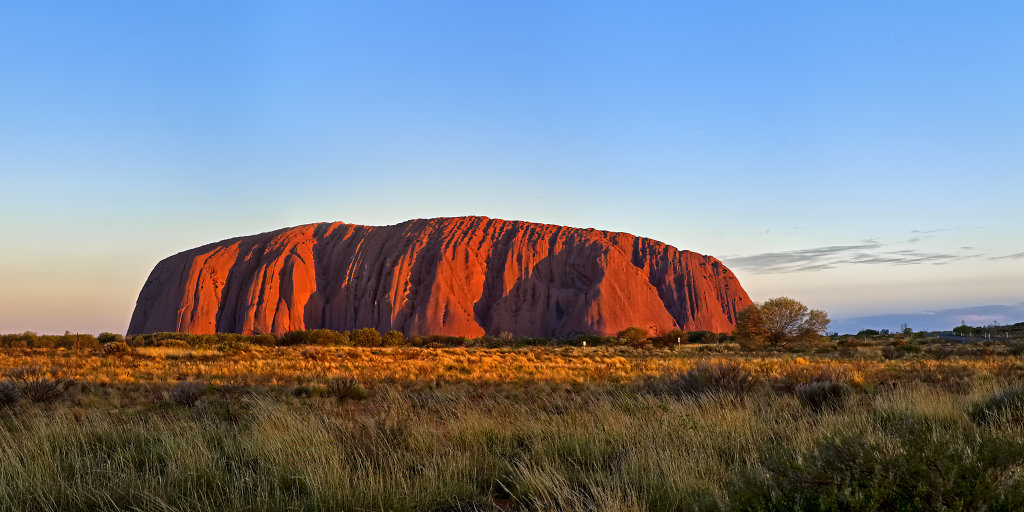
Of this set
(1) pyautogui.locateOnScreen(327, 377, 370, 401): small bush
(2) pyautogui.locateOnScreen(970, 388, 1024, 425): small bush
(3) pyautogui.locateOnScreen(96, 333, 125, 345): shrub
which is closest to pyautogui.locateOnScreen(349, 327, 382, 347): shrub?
(3) pyautogui.locateOnScreen(96, 333, 125, 345): shrub

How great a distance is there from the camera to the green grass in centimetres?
296

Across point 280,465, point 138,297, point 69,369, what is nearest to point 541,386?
point 280,465

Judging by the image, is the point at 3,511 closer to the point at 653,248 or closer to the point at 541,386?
the point at 541,386

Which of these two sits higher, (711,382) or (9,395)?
(711,382)

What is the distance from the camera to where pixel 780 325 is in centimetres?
4594

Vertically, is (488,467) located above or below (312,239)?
below

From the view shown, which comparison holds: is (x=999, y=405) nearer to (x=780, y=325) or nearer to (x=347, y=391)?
(x=347, y=391)

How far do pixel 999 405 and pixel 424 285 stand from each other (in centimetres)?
7319

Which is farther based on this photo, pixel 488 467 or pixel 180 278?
pixel 180 278

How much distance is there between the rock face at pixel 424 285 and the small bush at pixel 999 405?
2546 inches

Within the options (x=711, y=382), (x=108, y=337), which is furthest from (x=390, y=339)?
(x=711, y=382)

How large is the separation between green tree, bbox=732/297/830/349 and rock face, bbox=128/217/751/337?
90.6 ft

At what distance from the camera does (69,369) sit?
20.5 metres

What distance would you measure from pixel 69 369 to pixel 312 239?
235 feet
